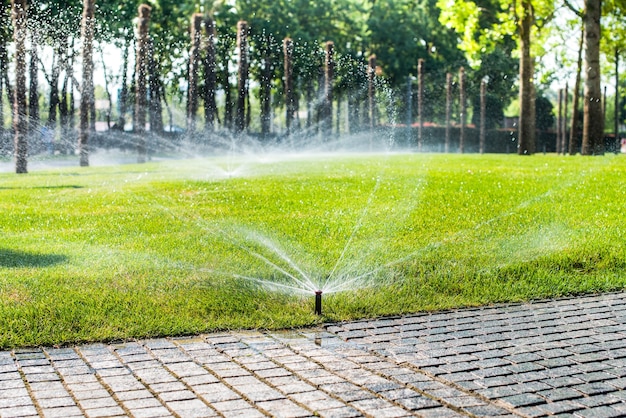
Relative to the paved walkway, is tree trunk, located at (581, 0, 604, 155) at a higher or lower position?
higher

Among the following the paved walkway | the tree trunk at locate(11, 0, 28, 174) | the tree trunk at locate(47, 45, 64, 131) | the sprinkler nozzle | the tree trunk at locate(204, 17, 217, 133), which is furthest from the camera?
the tree trunk at locate(47, 45, 64, 131)

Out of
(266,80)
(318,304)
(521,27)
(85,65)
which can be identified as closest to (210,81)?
(85,65)

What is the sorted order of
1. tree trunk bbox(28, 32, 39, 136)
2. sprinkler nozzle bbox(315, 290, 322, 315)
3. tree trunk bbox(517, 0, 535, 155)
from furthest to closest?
tree trunk bbox(28, 32, 39, 136), tree trunk bbox(517, 0, 535, 155), sprinkler nozzle bbox(315, 290, 322, 315)

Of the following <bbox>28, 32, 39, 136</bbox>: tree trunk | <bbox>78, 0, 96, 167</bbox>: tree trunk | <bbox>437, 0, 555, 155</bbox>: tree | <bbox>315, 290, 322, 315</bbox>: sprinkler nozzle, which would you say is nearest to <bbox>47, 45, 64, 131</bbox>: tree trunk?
<bbox>28, 32, 39, 136</bbox>: tree trunk

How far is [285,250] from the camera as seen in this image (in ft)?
29.6

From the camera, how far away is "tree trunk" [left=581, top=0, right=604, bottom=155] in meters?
23.4

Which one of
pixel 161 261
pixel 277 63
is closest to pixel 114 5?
pixel 277 63

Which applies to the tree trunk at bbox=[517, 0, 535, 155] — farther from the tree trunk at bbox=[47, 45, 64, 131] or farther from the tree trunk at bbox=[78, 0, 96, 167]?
the tree trunk at bbox=[47, 45, 64, 131]

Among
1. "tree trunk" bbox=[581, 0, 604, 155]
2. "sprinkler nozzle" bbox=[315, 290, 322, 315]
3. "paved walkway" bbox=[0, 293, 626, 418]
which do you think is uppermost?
"tree trunk" bbox=[581, 0, 604, 155]

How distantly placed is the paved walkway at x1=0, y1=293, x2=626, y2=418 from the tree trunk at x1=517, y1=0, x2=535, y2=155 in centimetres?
2147

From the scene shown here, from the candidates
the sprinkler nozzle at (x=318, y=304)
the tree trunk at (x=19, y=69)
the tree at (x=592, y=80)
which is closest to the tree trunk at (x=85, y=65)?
the tree trunk at (x=19, y=69)

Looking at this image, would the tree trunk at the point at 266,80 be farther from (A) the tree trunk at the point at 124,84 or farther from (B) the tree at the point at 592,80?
(B) the tree at the point at 592,80

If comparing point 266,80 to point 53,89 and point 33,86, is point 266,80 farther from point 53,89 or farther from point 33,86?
point 33,86

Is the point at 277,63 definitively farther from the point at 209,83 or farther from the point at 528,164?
the point at 528,164
